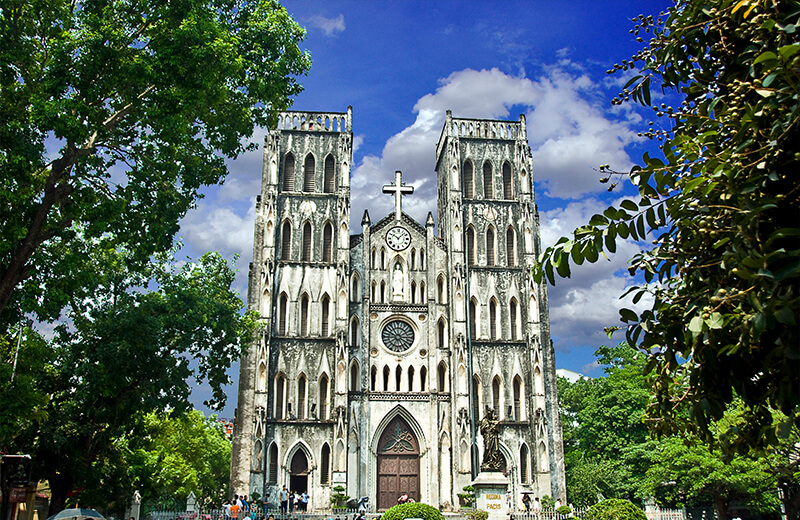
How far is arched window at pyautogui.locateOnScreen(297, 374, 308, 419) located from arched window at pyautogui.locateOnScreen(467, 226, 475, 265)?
35.8 feet

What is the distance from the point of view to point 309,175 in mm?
38938

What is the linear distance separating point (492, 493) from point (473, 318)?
14.8 metres

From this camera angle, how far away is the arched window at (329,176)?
38719mm

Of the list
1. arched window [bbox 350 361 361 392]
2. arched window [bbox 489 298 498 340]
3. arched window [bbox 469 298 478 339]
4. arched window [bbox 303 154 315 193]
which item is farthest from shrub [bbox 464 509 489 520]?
arched window [bbox 303 154 315 193]

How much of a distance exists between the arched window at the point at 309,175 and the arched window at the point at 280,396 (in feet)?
34.3

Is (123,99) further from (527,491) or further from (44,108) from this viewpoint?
(527,491)

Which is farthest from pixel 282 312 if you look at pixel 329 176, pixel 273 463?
pixel 329 176

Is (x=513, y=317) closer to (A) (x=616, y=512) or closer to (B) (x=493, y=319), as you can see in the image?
(B) (x=493, y=319)

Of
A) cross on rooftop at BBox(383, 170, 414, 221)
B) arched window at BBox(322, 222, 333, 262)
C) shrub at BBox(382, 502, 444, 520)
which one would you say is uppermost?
cross on rooftop at BBox(383, 170, 414, 221)

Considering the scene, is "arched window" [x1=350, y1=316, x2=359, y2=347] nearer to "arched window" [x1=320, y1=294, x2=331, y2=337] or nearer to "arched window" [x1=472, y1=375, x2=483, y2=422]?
"arched window" [x1=320, y1=294, x2=331, y2=337]

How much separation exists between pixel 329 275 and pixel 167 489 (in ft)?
47.8

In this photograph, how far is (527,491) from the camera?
112 ft

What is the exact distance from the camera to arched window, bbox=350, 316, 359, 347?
36125mm

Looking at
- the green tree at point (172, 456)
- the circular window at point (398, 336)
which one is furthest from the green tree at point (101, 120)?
the circular window at point (398, 336)
